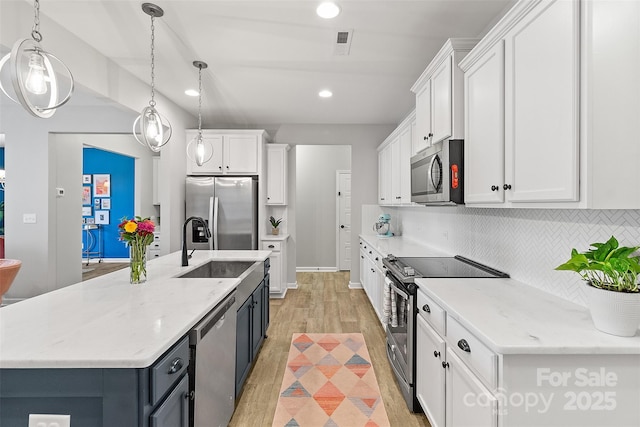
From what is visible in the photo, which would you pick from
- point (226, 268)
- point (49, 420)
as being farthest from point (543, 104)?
point (226, 268)

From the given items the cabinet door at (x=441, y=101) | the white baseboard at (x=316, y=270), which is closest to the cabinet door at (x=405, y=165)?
the cabinet door at (x=441, y=101)

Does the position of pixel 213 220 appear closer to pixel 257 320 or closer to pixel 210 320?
pixel 257 320

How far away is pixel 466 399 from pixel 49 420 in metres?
1.58

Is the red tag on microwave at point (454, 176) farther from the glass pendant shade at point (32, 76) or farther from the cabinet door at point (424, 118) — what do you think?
the glass pendant shade at point (32, 76)

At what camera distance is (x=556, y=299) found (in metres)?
1.63

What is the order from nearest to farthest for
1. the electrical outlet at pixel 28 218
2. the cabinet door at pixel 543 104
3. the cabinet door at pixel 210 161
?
the cabinet door at pixel 543 104
the electrical outlet at pixel 28 218
the cabinet door at pixel 210 161

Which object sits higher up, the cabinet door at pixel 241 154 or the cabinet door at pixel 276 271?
the cabinet door at pixel 241 154

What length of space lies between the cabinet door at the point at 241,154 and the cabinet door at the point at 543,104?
147 inches

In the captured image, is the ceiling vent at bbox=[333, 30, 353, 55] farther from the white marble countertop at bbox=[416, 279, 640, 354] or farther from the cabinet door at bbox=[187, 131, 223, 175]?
the cabinet door at bbox=[187, 131, 223, 175]

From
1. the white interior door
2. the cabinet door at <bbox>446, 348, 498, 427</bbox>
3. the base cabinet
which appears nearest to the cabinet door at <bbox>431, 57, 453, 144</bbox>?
the cabinet door at <bbox>446, 348, 498, 427</bbox>

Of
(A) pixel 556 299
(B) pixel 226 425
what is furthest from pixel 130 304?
(A) pixel 556 299

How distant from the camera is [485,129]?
1.83m

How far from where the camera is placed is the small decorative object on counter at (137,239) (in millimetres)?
1896

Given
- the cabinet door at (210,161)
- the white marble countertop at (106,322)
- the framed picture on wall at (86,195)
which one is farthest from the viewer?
the framed picture on wall at (86,195)
